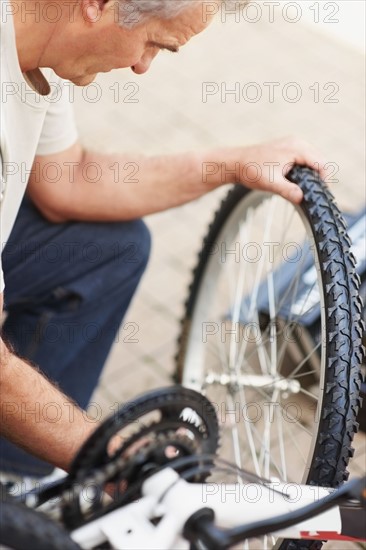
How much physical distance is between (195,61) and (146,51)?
2.48 meters

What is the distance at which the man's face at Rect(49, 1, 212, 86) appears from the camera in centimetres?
142

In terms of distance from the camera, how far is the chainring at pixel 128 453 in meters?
1.10

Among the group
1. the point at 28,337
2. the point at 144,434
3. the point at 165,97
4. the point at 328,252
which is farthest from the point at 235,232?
the point at 165,97

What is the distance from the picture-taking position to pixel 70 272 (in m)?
1.97

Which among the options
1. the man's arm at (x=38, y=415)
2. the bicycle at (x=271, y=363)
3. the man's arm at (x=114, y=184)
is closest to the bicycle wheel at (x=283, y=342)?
the bicycle at (x=271, y=363)

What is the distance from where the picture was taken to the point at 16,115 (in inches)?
64.0

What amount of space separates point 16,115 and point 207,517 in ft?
2.81

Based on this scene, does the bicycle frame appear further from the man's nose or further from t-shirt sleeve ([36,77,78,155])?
t-shirt sleeve ([36,77,78,155])

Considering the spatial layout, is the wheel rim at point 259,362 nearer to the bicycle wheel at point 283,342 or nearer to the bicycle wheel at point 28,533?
the bicycle wheel at point 283,342

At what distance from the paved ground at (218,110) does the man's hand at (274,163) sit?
0.96m

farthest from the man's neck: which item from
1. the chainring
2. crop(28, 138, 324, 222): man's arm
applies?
the chainring

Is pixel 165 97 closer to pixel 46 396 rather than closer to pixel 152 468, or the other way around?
pixel 46 396

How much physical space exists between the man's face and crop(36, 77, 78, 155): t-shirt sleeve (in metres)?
0.30

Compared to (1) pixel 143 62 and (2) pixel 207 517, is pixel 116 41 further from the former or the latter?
(2) pixel 207 517
